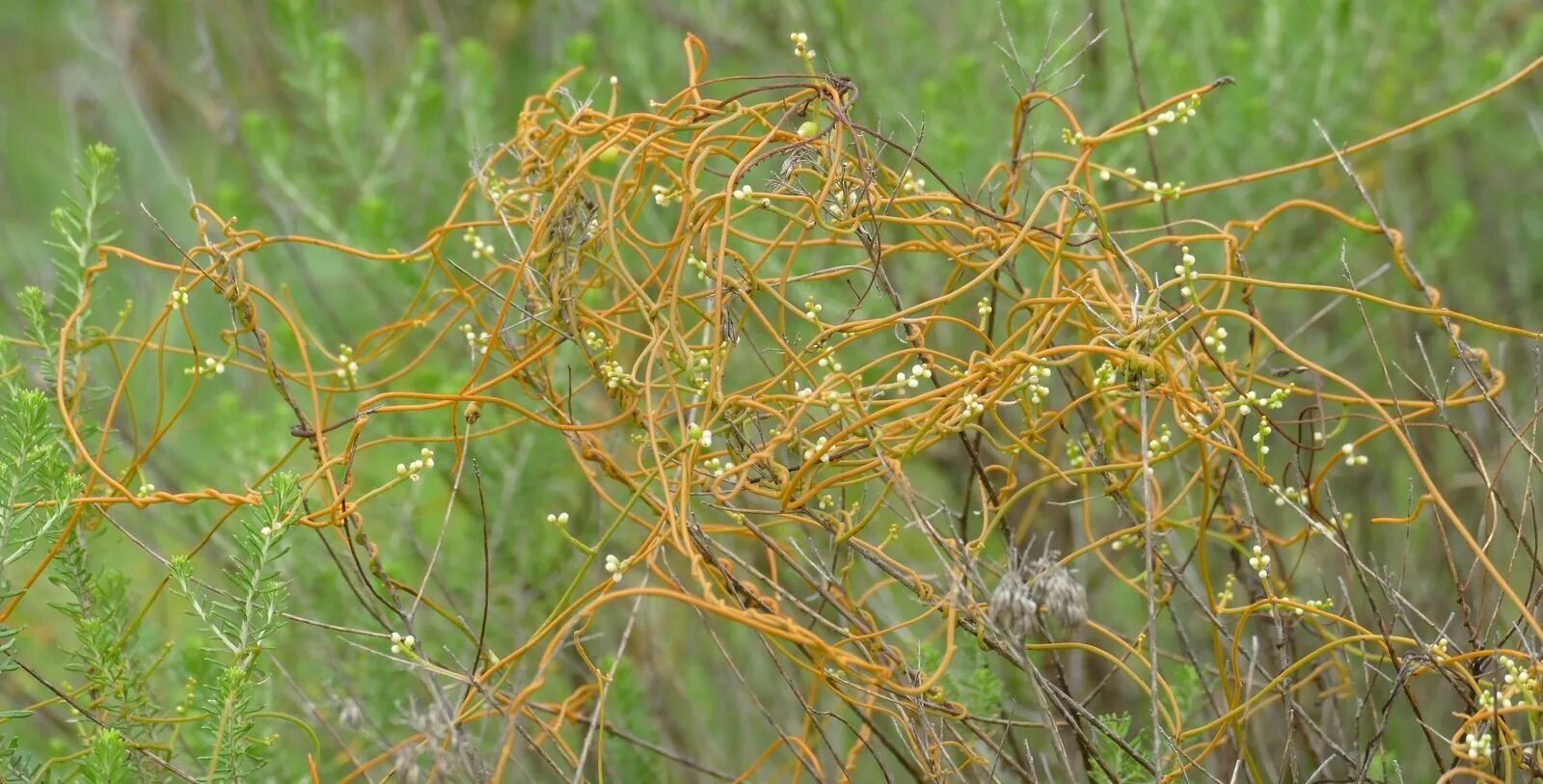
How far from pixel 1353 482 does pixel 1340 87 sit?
Result: 37.0 inches

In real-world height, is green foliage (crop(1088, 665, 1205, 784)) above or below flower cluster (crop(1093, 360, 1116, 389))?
below

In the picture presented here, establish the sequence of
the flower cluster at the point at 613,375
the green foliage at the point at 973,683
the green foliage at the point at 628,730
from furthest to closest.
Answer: the green foliage at the point at 628,730 < the green foliage at the point at 973,683 < the flower cluster at the point at 613,375

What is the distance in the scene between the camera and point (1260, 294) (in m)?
3.13

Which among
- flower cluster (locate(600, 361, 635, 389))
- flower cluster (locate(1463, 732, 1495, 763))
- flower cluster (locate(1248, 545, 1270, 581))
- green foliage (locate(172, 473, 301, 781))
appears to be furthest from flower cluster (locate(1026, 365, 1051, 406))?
green foliage (locate(172, 473, 301, 781))

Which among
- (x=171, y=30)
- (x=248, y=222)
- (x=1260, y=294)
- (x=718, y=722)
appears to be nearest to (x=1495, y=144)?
(x=1260, y=294)

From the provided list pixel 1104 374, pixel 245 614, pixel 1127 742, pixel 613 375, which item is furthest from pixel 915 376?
pixel 245 614

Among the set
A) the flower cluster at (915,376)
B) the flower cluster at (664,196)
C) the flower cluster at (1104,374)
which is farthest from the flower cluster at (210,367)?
the flower cluster at (1104,374)

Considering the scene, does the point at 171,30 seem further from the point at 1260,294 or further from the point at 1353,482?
the point at 1353,482

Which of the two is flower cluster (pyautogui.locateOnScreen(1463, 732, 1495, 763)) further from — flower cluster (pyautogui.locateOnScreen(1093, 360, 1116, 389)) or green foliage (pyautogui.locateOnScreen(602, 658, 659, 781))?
green foliage (pyautogui.locateOnScreen(602, 658, 659, 781))

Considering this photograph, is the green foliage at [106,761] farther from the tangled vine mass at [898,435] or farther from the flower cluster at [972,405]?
the flower cluster at [972,405]

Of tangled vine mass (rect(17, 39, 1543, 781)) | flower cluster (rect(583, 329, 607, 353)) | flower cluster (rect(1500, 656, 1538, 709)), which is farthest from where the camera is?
flower cluster (rect(583, 329, 607, 353))

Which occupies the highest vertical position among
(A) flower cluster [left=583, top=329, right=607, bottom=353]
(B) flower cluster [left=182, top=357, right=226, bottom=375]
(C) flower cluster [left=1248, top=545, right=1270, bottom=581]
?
(B) flower cluster [left=182, top=357, right=226, bottom=375]

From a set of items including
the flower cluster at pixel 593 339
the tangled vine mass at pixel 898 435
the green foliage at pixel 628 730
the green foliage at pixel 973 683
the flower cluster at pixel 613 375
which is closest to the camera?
the tangled vine mass at pixel 898 435

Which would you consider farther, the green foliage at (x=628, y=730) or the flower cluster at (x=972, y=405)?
the green foliage at (x=628, y=730)
